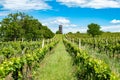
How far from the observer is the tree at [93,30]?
119688 millimetres

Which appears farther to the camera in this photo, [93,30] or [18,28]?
[93,30]

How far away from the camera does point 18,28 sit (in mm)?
63531

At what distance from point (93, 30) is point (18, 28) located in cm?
6138

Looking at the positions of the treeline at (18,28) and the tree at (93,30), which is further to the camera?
the tree at (93,30)

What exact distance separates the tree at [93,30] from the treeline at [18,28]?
48895mm

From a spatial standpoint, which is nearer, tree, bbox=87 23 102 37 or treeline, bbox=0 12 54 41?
treeline, bbox=0 12 54 41

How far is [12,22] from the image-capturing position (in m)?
65.3

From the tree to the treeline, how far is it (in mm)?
48895

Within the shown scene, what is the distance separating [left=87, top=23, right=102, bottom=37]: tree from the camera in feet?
393

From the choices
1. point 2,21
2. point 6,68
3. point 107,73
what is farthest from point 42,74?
point 2,21

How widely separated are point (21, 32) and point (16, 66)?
5310 centimetres

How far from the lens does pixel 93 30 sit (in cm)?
12012

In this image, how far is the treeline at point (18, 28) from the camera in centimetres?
6341

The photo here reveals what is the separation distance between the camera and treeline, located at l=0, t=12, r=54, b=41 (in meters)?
63.4
